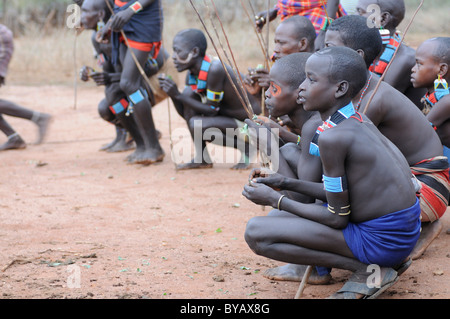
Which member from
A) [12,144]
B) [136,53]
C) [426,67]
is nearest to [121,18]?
[136,53]

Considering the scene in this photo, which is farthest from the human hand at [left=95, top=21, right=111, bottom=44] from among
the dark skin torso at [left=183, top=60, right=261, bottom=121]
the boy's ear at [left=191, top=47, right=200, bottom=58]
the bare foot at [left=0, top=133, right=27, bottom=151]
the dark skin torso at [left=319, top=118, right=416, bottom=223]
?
the dark skin torso at [left=319, top=118, right=416, bottom=223]

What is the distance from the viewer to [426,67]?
151 inches

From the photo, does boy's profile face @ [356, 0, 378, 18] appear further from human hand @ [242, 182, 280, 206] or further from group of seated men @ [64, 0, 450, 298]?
A: human hand @ [242, 182, 280, 206]

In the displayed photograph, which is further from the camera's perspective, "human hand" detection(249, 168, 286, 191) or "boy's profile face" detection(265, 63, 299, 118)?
"boy's profile face" detection(265, 63, 299, 118)

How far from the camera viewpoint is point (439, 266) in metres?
3.35

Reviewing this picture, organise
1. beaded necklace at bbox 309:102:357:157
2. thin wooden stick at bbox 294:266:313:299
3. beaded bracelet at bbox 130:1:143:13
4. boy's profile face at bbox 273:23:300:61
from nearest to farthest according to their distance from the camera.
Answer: beaded necklace at bbox 309:102:357:157
thin wooden stick at bbox 294:266:313:299
boy's profile face at bbox 273:23:300:61
beaded bracelet at bbox 130:1:143:13

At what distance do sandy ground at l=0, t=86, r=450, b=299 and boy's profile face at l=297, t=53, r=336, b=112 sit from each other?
99cm

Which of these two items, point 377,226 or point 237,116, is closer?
point 377,226

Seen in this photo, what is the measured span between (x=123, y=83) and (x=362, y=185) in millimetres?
3884

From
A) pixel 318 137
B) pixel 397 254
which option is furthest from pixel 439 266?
pixel 318 137

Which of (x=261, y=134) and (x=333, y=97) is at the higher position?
(x=333, y=97)

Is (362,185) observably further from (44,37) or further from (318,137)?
(44,37)

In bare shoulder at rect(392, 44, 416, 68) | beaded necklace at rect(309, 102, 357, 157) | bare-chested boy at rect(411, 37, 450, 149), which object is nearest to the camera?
beaded necklace at rect(309, 102, 357, 157)

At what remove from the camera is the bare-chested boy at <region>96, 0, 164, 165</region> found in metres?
5.91
